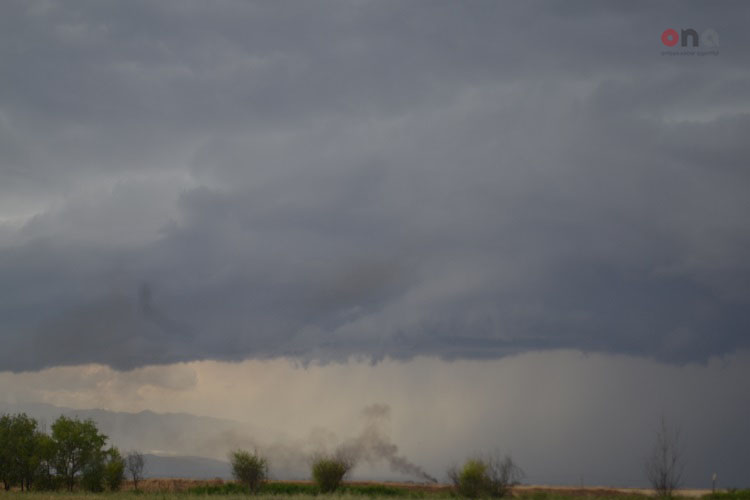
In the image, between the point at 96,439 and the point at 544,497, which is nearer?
the point at 544,497

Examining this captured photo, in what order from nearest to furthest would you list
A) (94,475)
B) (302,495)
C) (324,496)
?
(324,496) → (302,495) → (94,475)

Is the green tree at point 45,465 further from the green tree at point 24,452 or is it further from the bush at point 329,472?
the bush at point 329,472

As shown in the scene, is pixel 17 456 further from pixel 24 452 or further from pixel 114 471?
pixel 114 471

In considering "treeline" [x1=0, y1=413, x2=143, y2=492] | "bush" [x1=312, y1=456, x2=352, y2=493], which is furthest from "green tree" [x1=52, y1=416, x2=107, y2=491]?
"bush" [x1=312, y1=456, x2=352, y2=493]

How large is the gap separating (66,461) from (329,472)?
2511 centimetres

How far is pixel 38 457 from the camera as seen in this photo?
6744 cm

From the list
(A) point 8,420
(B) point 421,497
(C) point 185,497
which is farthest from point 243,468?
(A) point 8,420

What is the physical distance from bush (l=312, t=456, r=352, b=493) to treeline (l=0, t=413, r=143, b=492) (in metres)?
19.9

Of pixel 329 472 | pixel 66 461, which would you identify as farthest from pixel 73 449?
pixel 329 472

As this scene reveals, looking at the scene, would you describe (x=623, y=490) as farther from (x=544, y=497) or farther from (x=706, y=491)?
(x=544, y=497)

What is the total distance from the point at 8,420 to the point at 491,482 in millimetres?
46205

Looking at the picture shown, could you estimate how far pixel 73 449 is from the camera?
220 ft

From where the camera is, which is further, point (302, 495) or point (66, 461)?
point (66, 461)

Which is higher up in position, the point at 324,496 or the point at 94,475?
the point at 94,475
